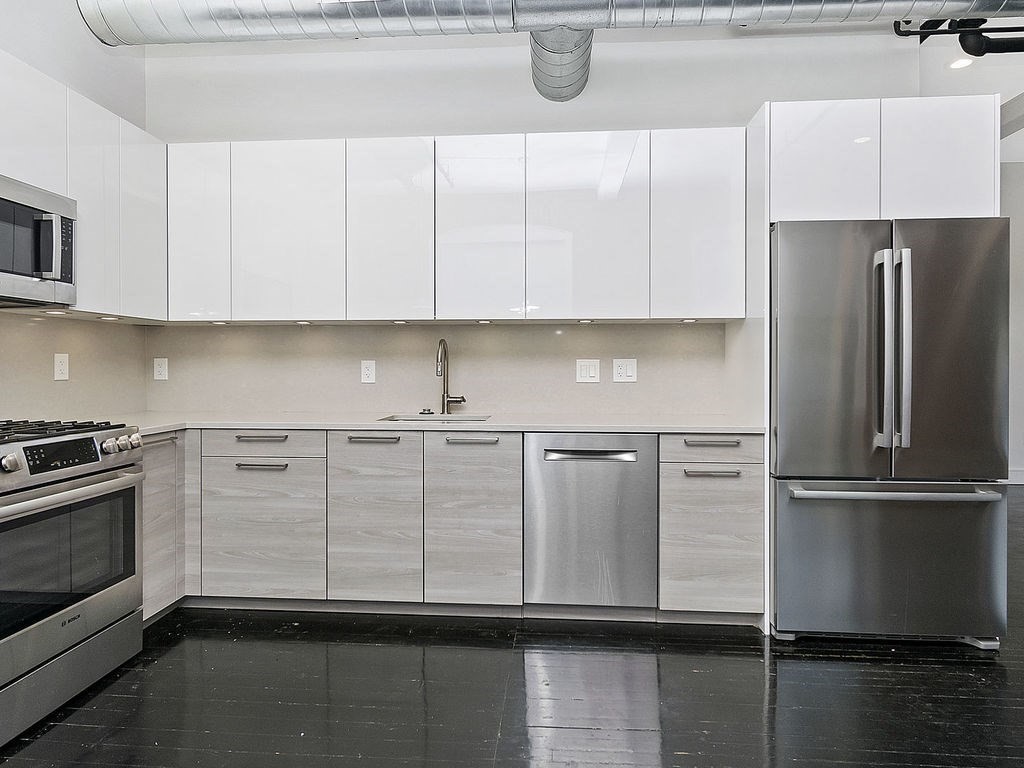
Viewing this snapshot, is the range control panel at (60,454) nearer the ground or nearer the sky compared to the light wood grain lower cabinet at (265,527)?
nearer the sky

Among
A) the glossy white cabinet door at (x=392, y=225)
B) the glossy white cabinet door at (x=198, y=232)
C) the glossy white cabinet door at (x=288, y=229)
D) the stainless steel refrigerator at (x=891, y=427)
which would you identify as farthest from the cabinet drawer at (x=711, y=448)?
the glossy white cabinet door at (x=198, y=232)

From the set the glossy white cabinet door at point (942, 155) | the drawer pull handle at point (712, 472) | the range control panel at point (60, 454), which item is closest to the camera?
the range control panel at point (60, 454)

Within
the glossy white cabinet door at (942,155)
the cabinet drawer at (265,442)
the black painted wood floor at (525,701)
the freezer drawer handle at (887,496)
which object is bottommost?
the black painted wood floor at (525,701)

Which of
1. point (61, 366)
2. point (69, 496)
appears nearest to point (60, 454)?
point (69, 496)

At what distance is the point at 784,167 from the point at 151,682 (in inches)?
125

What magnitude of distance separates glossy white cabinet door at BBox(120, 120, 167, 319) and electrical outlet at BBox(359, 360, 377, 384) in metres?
0.99

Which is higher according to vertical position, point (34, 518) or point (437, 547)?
point (34, 518)

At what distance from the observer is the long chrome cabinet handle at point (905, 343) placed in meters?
2.60

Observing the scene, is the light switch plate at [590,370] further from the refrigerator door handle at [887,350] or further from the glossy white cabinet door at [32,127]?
the glossy white cabinet door at [32,127]

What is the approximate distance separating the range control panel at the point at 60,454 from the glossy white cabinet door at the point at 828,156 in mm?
2863

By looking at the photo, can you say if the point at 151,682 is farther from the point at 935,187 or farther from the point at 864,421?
the point at 935,187

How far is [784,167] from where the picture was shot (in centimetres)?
286

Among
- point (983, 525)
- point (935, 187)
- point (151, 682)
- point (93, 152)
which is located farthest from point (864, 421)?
point (93, 152)

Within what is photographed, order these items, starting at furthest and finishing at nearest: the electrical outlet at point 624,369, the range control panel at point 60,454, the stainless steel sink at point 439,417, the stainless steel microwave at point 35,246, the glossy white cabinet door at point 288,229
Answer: the electrical outlet at point 624,369 < the stainless steel sink at point 439,417 < the glossy white cabinet door at point 288,229 < the stainless steel microwave at point 35,246 < the range control panel at point 60,454
